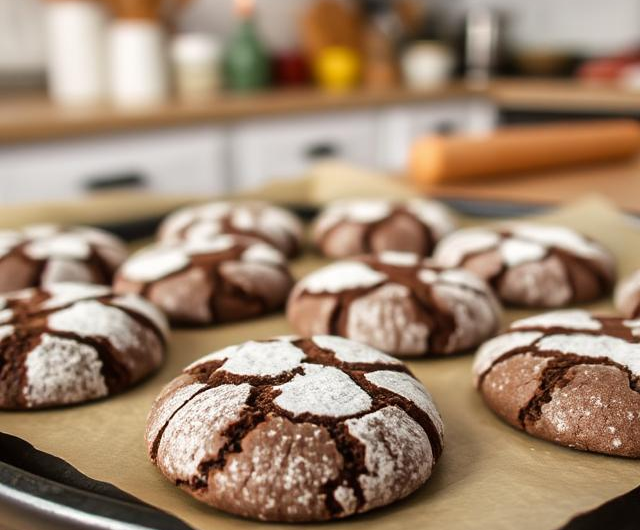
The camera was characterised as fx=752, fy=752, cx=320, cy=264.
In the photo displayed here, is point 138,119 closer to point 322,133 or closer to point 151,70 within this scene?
point 151,70

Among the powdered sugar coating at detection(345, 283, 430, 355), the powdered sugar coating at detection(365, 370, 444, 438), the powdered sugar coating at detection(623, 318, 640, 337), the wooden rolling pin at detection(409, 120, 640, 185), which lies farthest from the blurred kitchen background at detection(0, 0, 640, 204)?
the powdered sugar coating at detection(623, 318, 640, 337)

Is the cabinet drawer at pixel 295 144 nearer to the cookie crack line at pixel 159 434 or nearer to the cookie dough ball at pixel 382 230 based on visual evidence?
the cookie dough ball at pixel 382 230

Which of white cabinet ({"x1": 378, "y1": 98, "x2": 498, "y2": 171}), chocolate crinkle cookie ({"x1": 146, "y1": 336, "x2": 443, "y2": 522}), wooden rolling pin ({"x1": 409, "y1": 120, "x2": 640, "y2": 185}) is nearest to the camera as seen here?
chocolate crinkle cookie ({"x1": 146, "y1": 336, "x2": 443, "y2": 522})

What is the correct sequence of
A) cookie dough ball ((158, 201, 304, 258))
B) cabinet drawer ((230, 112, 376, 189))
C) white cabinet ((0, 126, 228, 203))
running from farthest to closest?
cabinet drawer ((230, 112, 376, 189)), white cabinet ((0, 126, 228, 203)), cookie dough ball ((158, 201, 304, 258))

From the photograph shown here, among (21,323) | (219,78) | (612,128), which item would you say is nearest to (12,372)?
(21,323)

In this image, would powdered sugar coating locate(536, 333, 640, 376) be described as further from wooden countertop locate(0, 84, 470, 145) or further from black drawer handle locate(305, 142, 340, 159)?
black drawer handle locate(305, 142, 340, 159)

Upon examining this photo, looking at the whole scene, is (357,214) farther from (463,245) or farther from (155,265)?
(155,265)

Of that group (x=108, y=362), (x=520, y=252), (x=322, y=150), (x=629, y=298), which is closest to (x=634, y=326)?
(x=629, y=298)

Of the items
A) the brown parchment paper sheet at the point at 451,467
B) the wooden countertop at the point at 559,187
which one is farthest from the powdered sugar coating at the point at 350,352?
the wooden countertop at the point at 559,187
